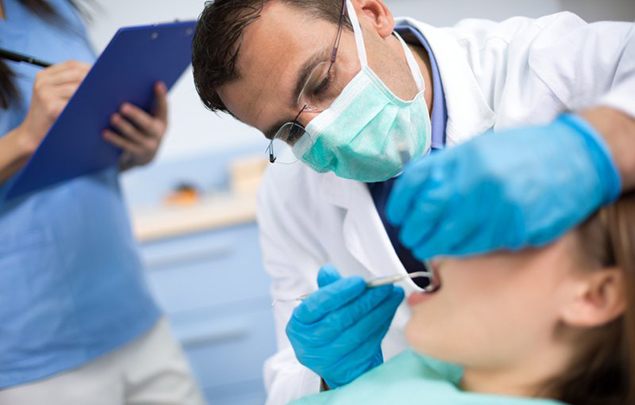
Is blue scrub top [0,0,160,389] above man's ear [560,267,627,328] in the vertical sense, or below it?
below

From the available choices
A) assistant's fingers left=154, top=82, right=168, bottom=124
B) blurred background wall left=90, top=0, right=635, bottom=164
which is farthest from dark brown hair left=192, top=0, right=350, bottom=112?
assistant's fingers left=154, top=82, right=168, bottom=124

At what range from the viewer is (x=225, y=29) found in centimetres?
103

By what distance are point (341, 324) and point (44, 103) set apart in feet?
2.43

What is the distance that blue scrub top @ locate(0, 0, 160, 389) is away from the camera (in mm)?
1255

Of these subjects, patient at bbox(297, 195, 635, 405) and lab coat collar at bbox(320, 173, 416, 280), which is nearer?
patient at bbox(297, 195, 635, 405)

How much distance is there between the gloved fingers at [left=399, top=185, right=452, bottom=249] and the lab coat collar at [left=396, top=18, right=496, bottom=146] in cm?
45

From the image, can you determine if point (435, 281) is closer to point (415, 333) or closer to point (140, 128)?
point (415, 333)

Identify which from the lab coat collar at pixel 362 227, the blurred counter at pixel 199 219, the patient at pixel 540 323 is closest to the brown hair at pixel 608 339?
the patient at pixel 540 323

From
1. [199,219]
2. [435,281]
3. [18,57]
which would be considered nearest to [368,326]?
[435,281]

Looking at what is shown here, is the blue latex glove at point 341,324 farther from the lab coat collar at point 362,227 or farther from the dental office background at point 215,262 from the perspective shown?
the dental office background at point 215,262

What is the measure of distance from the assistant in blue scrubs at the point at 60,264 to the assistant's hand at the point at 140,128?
3.9 inches

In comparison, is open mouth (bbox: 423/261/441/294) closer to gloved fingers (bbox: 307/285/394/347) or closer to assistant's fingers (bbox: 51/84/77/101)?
gloved fingers (bbox: 307/285/394/347)

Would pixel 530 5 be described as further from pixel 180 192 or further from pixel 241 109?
pixel 180 192

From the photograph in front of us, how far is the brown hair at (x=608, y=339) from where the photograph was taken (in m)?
0.67
